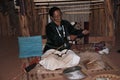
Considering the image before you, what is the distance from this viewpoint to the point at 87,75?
8.48ft

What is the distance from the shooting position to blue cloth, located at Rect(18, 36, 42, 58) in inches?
123

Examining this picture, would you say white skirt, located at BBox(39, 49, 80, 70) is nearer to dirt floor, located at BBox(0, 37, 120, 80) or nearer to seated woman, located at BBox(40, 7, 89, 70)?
seated woman, located at BBox(40, 7, 89, 70)

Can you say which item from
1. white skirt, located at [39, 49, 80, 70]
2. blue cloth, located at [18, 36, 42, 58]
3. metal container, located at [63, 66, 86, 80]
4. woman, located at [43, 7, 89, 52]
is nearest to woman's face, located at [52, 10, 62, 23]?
woman, located at [43, 7, 89, 52]

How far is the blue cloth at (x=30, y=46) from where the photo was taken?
3117 millimetres

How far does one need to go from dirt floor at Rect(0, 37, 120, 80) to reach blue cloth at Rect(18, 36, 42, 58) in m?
0.33

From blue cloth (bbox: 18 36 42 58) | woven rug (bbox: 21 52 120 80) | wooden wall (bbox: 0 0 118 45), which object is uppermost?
wooden wall (bbox: 0 0 118 45)

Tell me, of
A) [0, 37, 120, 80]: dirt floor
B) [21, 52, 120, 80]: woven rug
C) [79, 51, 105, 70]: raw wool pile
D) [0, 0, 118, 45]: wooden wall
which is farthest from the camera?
[0, 0, 118, 45]: wooden wall

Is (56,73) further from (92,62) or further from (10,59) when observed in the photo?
(10,59)

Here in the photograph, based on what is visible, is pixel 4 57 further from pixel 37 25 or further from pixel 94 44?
pixel 94 44

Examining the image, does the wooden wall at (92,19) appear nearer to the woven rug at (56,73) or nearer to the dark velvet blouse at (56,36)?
the dark velvet blouse at (56,36)

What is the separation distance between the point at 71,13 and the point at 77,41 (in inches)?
19.8

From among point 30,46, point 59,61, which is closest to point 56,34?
point 30,46

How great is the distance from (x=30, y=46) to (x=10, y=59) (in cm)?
92

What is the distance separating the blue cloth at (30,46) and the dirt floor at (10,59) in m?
0.33
